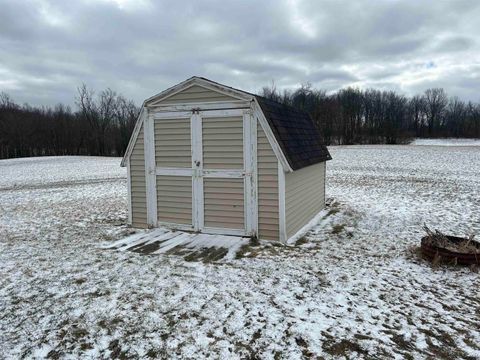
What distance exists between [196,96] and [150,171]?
2037 millimetres

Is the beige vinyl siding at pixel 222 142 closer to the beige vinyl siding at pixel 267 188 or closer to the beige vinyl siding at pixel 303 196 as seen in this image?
the beige vinyl siding at pixel 267 188

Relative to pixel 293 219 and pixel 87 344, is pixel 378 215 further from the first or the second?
pixel 87 344

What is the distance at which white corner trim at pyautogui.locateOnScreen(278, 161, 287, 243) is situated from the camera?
6570 millimetres

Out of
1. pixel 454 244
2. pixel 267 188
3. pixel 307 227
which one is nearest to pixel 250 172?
pixel 267 188

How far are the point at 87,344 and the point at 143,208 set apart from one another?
4.68m

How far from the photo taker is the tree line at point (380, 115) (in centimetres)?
5106

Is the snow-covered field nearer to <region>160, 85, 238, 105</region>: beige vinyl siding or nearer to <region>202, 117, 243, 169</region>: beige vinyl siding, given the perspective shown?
<region>202, 117, 243, 169</region>: beige vinyl siding

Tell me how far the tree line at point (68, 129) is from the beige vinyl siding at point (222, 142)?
43398 mm

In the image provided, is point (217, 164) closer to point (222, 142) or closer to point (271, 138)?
point (222, 142)

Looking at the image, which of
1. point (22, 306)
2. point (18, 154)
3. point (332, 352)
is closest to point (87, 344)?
point (22, 306)

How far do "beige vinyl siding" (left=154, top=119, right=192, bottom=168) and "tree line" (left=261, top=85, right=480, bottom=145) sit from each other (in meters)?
40.1

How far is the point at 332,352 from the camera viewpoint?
3.27m

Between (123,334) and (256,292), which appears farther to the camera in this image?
(256,292)

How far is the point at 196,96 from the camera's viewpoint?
7.08 m
